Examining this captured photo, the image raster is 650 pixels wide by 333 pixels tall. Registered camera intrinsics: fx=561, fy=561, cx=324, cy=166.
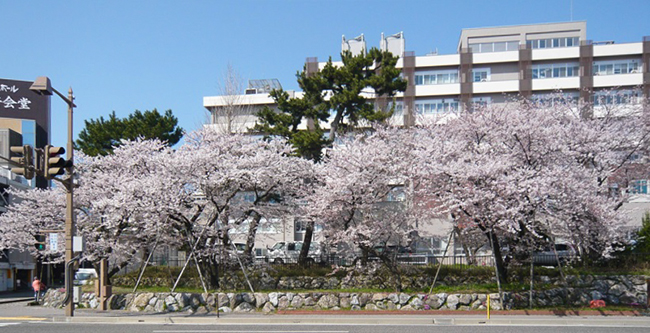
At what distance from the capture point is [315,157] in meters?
32.7

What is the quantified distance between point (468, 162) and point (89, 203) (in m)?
19.0

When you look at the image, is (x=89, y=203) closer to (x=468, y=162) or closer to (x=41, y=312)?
(x=41, y=312)

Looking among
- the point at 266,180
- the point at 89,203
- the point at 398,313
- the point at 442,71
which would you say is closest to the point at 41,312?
the point at 89,203

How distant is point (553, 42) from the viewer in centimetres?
5656

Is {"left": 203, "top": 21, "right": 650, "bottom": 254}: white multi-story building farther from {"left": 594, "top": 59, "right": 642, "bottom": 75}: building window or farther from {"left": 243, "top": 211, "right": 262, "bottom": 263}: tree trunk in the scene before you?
{"left": 243, "top": 211, "right": 262, "bottom": 263}: tree trunk

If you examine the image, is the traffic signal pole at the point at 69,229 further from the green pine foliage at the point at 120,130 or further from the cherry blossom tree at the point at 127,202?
the green pine foliage at the point at 120,130

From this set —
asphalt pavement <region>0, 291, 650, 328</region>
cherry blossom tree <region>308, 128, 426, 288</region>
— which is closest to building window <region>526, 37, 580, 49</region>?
cherry blossom tree <region>308, 128, 426, 288</region>

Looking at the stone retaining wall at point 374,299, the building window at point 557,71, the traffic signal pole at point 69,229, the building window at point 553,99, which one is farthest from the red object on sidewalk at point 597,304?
the building window at point 557,71

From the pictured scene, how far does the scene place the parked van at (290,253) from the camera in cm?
3042

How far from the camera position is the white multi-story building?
52.6 meters

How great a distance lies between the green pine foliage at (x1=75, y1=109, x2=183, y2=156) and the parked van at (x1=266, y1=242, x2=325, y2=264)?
10.7 m

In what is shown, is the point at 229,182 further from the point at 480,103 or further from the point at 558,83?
the point at 558,83

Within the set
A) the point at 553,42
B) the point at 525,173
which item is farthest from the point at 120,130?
the point at 553,42

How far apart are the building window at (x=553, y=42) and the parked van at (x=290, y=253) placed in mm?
32841
